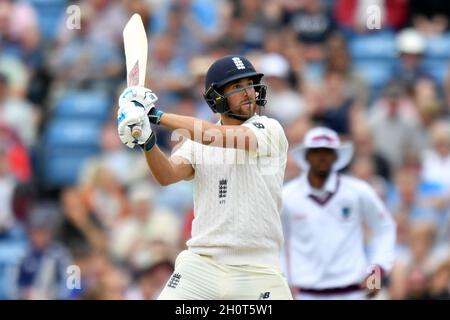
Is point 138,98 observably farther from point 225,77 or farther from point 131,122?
point 225,77

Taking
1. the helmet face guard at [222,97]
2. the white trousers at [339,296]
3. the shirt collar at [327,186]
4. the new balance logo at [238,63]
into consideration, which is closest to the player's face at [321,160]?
the shirt collar at [327,186]

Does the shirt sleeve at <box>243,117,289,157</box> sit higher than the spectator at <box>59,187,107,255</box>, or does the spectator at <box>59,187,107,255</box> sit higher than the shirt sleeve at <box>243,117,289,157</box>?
the spectator at <box>59,187,107,255</box>

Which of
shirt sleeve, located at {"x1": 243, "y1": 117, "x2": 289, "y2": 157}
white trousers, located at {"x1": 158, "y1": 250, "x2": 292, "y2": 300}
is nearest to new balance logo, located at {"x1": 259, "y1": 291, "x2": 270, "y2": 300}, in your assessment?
white trousers, located at {"x1": 158, "y1": 250, "x2": 292, "y2": 300}

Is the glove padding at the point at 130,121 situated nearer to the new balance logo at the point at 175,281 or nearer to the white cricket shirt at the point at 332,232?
the new balance logo at the point at 175,281

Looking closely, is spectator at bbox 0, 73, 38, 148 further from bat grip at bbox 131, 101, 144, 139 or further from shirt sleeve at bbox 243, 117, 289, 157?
bat grip at bbox 131, 101, 144, 139

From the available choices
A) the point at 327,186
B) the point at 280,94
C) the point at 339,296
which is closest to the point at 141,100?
the point at 327,186

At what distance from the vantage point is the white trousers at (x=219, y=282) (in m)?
7.95

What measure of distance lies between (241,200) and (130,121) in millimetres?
867

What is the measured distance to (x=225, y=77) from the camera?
26.6ft

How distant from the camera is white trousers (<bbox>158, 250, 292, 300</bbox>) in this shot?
7949 millimetres

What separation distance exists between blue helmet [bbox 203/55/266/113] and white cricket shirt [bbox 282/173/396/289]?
6.84 feet

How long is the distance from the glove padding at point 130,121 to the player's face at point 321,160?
2838 mm

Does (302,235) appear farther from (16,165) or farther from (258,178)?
(16,165)

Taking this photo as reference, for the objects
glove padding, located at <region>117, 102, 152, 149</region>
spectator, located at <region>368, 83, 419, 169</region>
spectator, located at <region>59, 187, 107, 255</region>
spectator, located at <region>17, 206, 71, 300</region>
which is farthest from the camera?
spectator, located at <region>368, 83, 419, 169</region>
